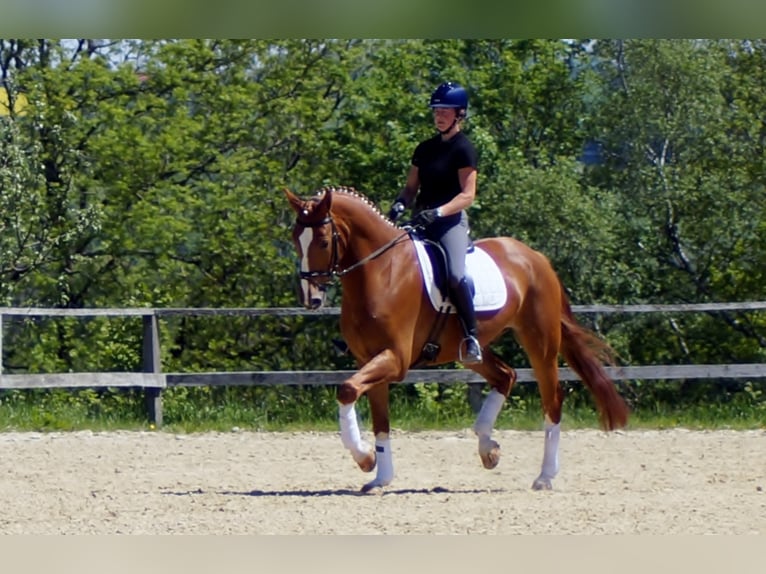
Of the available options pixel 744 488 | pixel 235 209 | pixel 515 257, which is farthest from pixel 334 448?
pixel 235 209

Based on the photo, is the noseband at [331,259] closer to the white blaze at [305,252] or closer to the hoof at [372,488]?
the white blaze at [305,252]

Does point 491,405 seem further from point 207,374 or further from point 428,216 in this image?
point 207,374

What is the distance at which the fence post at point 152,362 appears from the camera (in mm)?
13062

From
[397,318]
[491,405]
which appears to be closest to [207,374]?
[491,405]

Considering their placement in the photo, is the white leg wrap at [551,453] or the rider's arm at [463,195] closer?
the rider's arm at [463,195]

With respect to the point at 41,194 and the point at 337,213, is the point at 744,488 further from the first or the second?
the point at 41,194

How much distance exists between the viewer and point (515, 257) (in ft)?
29.9

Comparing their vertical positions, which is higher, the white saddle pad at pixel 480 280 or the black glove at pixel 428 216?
the black glove at pixel 428 216

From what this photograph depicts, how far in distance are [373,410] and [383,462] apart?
336mm

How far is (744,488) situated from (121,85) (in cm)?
1140

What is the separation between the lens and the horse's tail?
9.36 meters

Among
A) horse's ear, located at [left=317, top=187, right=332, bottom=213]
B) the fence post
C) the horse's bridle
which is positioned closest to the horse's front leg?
the horse's bridle

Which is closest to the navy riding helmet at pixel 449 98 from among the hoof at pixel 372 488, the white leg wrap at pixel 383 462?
the white leg wrap at pixel 383 462

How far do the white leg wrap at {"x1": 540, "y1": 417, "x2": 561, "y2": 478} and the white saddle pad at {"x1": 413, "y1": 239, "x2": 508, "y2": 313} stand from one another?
0.91 meters
